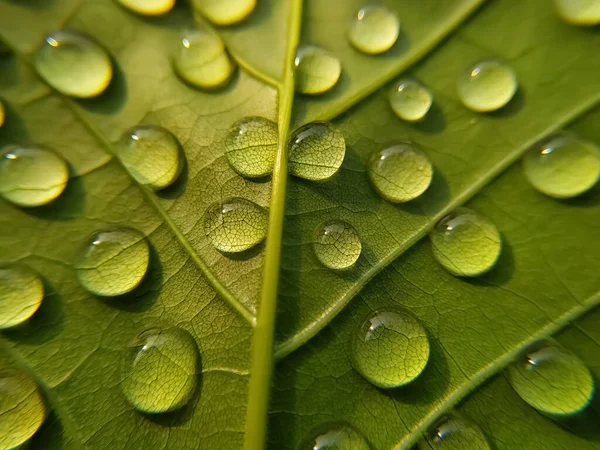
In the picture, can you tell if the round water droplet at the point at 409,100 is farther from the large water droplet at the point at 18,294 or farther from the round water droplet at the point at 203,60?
the large water droplet at the point at 18,294

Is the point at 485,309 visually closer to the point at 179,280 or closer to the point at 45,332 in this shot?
the point at 179,280

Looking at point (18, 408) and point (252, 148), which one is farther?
point (252, 148)

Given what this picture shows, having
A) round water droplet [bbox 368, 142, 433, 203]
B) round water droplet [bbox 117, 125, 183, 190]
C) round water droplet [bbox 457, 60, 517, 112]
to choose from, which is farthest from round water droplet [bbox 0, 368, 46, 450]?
round water droplet [bbox 457, 60, 517, 112]

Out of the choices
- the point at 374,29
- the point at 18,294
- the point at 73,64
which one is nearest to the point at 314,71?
the point at 374,29

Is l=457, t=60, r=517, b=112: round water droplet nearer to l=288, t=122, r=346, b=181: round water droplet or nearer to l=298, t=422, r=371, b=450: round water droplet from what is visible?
l=288, t=122, r=346, b=181: round water droplet

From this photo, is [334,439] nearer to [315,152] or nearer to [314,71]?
[315,152]

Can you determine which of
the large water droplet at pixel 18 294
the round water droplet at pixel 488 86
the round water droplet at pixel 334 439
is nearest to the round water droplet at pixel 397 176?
the round water droplet at pixel 488 86
